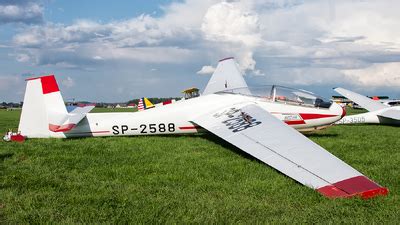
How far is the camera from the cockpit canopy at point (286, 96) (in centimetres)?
1169

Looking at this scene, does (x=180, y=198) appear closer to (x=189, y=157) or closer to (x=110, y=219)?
(x=110, y=219)

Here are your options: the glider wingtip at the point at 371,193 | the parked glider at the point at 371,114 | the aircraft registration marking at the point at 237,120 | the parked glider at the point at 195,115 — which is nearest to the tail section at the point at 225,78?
the parked glider at the point at 195,115

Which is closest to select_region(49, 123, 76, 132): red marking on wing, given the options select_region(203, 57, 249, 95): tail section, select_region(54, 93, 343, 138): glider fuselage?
select_region(54, 93, 343, 138): glider fuselage

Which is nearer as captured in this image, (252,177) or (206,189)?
(206,189)

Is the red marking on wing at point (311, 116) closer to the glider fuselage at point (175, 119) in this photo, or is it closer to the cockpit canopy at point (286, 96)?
the glider fuselage at point (175, 119)

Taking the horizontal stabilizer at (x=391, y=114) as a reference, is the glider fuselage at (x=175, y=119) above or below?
above

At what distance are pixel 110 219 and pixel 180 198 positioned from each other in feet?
3.64

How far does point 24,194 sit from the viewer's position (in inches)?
195

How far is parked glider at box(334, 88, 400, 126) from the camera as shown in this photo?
59.1ft

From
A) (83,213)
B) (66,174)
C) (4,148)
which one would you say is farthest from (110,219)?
(4,148)

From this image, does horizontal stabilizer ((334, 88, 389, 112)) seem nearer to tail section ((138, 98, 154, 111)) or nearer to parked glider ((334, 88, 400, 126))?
parked glider ((334, 88, 400, 126))

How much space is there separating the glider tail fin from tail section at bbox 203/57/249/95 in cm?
655

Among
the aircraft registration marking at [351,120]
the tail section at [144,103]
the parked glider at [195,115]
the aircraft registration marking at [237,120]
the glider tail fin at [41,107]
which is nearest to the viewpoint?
the aircraft registration marking at [237,120]

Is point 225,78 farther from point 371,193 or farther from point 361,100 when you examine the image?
point 371,193
